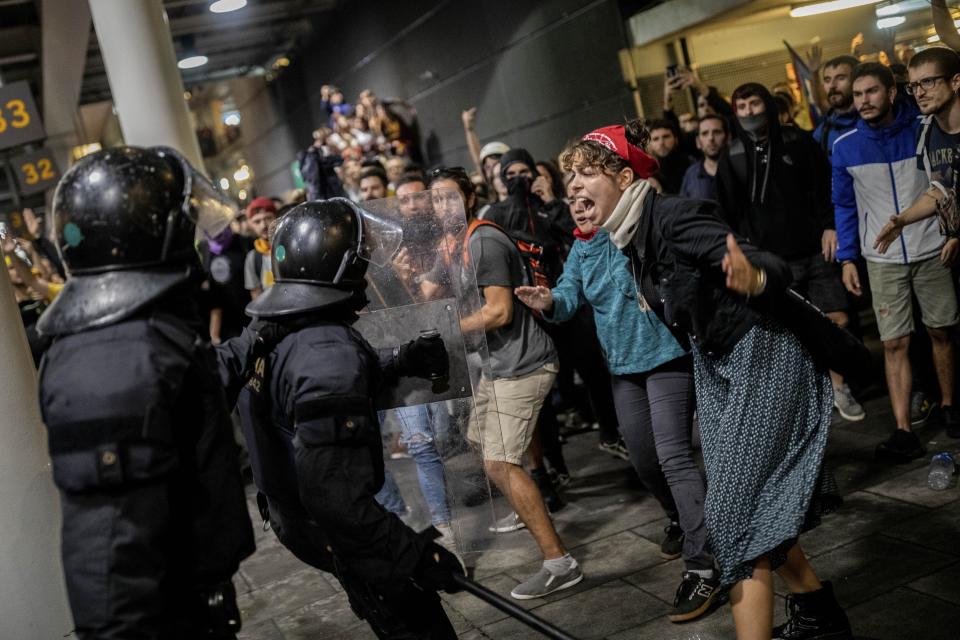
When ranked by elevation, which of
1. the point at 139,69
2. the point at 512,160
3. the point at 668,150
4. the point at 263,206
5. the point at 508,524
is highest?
the point at 139,69

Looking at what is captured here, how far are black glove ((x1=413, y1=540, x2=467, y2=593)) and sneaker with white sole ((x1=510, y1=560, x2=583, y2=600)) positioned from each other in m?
1.61

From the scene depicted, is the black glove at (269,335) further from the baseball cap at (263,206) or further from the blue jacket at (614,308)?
the baseball cap at (263,206)

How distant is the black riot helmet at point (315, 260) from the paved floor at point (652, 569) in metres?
1.08

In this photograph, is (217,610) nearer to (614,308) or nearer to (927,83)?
(614,308)

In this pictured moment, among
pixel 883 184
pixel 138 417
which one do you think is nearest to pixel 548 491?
pixel 883 184

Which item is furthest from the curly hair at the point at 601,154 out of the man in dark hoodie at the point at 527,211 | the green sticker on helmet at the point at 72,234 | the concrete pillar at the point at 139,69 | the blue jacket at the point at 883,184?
the concrete pillar at the point at 139,69

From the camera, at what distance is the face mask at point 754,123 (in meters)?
5.91

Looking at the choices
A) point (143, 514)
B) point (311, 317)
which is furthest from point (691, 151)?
point (143, 514)

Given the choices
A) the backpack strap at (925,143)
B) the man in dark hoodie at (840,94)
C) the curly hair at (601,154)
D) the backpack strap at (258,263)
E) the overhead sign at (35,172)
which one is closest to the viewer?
the curly hair at (601,154)

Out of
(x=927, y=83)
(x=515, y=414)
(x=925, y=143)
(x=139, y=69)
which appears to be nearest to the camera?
(x=515, y=414)

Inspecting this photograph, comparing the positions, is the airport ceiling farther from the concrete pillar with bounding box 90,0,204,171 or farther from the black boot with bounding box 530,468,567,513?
the black boot with bounding box 530,468,567,513

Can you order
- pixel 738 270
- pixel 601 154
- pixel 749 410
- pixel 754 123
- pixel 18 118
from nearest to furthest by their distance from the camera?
pixel 738 270 < pixel 749 410 < pixel 601 154 < pixel 754 123 < pixel 18 118

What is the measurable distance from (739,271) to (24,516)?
2.93 metres

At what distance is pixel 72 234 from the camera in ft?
7.59
